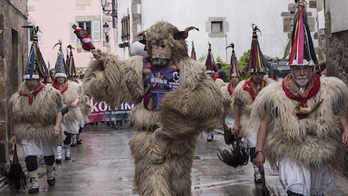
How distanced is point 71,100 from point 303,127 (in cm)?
811

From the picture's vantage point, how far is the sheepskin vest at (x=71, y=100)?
13367 mm

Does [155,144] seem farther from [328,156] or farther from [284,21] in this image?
[284,21]

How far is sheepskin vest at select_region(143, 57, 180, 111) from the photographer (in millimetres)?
6883

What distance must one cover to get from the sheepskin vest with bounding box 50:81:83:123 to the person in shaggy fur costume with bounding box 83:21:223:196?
21.5 feet

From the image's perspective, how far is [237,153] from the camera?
9.35 m

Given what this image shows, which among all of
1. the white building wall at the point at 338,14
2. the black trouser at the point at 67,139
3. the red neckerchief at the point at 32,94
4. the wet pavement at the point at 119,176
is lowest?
the wet pavement at the point at 119,176

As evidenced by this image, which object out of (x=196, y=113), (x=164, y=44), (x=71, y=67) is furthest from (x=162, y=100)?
(x=71, y=67)

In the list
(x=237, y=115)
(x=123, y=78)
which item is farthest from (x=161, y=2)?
(x=123, y=78)

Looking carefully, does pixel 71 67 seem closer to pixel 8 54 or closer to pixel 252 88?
pixel 8 54

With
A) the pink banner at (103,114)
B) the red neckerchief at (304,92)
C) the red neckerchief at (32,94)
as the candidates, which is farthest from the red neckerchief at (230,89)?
the pink banner at (103,114)

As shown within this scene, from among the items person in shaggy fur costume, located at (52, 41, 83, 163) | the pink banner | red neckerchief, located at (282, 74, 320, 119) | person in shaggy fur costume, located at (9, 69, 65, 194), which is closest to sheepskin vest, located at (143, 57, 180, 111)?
red neckerchief, located at (282, 74, 320, 119)

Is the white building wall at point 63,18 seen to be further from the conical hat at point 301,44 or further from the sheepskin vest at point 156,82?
the conical hat at point 301,44

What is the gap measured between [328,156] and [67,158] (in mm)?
8222

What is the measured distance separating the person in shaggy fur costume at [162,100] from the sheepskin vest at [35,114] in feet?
8.86
